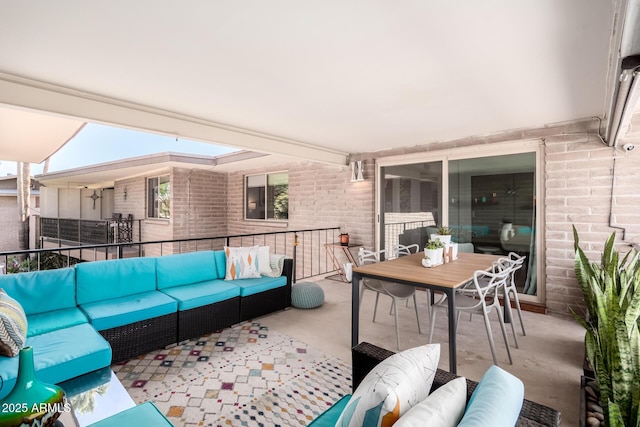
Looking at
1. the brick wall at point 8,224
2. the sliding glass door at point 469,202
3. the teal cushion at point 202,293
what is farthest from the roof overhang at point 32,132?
the brick wall at point 8,224

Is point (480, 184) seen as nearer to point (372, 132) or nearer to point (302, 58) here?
point (372, 132)

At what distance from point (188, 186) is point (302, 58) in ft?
19.9

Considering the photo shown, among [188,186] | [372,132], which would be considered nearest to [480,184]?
[372,132]

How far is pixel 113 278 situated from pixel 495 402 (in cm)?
305

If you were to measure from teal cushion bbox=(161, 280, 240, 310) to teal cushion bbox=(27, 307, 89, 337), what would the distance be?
2.30 feet

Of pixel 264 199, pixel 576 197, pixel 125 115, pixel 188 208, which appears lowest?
pixel 188 208

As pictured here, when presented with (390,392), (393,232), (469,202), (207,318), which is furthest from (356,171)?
(390,392)

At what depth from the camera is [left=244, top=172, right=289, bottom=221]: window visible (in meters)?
6.90

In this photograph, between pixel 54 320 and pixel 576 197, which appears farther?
pixel 576 197

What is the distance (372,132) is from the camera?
4.06 m

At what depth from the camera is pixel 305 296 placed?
3775mm

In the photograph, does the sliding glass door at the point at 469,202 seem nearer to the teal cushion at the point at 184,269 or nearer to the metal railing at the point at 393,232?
the metal railing at the point at 393,232

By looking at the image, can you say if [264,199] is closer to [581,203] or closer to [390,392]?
[581,203]

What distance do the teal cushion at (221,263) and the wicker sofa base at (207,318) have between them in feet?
1.62
